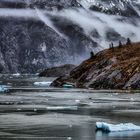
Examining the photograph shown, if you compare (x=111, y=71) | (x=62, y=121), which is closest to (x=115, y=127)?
(x=62, y=121)

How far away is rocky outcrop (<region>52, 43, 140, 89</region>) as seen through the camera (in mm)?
113062

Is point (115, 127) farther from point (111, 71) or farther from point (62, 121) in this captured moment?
point (111, 71)

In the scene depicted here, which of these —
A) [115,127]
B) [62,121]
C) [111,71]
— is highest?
[115,127]

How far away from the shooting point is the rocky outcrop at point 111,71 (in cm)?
11306

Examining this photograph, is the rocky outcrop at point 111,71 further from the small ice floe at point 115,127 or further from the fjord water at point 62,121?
the small ice floe at point 115,127

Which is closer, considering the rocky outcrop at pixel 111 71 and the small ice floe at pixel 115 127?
the small ice floe at pixel 115 127

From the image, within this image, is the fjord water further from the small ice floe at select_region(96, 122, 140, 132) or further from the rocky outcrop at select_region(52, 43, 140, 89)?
the rocky outcrop at select_region(52, 43, 140, 89)

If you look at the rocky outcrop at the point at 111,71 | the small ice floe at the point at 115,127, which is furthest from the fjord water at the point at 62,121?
the rocky outcrop at the point at 111,71

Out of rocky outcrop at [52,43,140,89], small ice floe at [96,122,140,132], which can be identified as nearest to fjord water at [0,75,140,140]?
small ice floe at [96,122,140,132]

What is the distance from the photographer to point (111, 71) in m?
120

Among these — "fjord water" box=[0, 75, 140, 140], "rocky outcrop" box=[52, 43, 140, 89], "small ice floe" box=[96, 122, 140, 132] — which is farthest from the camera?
"rocky outcrop" box=[52, 43, 140, 89]

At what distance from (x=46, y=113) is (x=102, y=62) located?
2941 inches

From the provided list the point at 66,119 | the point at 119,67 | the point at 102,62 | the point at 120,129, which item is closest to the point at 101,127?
the point at 120,129

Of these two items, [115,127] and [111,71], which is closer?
[115,127]
